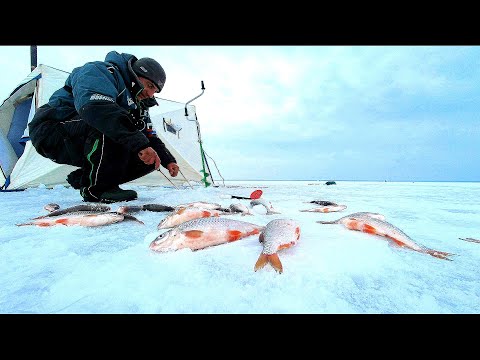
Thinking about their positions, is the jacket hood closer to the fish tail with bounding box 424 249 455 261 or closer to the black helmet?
the black helmet

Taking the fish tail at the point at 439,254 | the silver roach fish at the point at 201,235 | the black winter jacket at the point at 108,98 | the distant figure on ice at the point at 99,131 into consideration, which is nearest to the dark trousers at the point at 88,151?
the distant figure on ice at the point at 99,131

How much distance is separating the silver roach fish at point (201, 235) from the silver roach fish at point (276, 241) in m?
0.17

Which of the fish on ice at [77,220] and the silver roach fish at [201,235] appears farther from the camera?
the fish on ice at [77,220]

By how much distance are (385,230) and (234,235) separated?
2.79 ft

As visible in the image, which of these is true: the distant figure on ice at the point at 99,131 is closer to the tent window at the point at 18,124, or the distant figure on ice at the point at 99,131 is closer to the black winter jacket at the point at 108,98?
the black winter jacket at the point at 108,98

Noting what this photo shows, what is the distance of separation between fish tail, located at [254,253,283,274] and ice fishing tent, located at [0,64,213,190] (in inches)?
133

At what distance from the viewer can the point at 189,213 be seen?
185 cm

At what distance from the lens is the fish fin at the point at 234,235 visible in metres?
1.35

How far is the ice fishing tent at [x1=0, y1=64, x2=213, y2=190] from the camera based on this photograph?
5.27 metres

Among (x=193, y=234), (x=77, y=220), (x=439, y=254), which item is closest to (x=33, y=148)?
(x=77, y=220)

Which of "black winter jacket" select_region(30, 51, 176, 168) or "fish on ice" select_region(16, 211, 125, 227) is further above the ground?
"black winter jacket" select_region(30, 51, 176, 168)

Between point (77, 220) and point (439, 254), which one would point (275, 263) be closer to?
point (439, 254)

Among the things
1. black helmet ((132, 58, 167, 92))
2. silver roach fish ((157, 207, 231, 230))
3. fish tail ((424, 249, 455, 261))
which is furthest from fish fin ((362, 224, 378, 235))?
black helmet ((132, 58, 167, 92))
